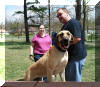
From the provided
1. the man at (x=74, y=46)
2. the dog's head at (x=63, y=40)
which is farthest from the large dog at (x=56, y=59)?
the man at (x=74, y=46)

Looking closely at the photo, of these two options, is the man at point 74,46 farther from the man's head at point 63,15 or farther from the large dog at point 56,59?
the large dog at point 56,59

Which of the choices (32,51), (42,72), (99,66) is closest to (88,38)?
(99,66)

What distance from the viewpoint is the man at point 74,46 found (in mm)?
2887

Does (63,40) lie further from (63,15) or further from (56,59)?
(63,15)

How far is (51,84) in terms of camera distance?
2391mm

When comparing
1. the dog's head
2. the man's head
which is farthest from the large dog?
the man's head

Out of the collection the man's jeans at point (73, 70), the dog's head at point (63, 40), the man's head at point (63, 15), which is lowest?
→ the man's jeans at point (73, 70)

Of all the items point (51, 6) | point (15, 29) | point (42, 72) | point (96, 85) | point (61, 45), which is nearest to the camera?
point (96, 85)

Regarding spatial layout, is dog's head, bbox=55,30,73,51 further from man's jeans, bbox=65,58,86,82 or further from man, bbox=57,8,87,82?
man's jeans, bbox=65,58,86,82

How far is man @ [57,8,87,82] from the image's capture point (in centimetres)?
289

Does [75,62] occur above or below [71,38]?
below

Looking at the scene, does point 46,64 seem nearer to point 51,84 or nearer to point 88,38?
point 51,84

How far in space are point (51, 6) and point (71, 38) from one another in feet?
63.2

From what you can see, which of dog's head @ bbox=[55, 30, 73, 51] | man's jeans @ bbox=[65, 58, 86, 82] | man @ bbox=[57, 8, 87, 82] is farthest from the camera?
man's jeans @ bbox=[65, 58, 86, 82]
